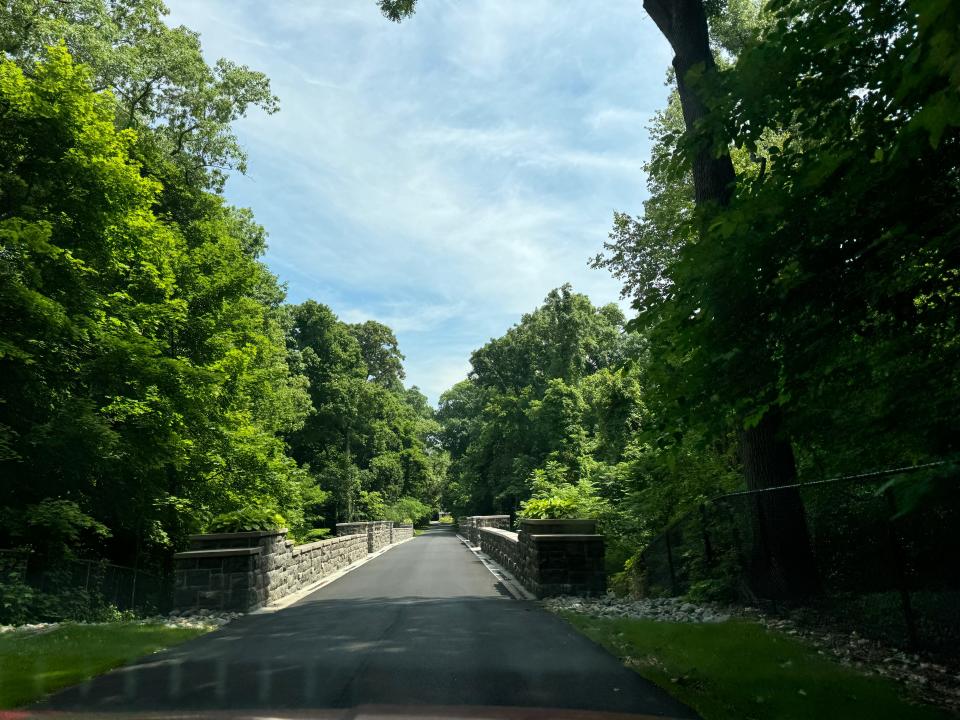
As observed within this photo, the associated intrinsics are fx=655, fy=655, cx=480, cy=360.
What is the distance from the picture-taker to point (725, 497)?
9.60 metres

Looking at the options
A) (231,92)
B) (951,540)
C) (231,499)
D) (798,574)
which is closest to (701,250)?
(951,540)

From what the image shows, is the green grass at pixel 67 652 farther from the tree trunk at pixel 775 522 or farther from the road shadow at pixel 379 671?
the tree trunk at pixel 775 522

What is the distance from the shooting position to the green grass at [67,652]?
216 inches

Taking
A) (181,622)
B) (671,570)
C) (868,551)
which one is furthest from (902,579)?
(181,622)

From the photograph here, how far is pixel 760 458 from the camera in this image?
9680 mm

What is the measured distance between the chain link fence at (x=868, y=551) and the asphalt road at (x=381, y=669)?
252 centimetres

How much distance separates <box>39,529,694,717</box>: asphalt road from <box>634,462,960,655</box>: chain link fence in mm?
2523

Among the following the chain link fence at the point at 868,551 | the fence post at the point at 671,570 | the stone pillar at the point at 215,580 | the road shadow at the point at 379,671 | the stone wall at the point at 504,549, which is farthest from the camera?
the stone wall at the point at 504,549

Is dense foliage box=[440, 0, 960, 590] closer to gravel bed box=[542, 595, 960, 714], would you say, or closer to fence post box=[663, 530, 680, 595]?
gravel bed box=[542, 595, 960, 714]

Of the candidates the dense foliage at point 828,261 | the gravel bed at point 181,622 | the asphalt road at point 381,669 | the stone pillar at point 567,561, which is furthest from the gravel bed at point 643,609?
the gravel bed at point 181,622

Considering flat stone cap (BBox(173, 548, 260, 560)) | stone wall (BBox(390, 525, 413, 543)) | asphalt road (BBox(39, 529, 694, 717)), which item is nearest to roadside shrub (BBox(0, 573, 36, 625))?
flat stone cap (BBox(173, 548, 260, 560))

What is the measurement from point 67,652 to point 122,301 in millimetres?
11410

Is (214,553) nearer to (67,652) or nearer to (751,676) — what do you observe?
→ (67,652)

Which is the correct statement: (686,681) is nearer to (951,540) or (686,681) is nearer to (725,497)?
(951,540)
